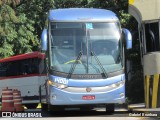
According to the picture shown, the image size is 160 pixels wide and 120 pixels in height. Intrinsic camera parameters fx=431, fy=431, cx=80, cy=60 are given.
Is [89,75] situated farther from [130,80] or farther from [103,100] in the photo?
[130,80]

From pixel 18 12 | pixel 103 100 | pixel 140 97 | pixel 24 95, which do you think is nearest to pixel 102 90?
pixel 103 100

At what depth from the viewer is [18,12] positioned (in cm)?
3494

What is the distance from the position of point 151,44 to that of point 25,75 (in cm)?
1153

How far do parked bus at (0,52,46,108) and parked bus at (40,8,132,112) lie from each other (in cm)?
1127

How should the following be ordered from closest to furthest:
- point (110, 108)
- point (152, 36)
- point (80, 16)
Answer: point (80, 16), point (110, 108), point (152, 36)

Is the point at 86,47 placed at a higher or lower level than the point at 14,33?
higher

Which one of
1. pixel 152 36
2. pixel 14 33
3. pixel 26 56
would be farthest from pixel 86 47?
pixel 14 33

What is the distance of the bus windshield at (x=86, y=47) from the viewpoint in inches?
556

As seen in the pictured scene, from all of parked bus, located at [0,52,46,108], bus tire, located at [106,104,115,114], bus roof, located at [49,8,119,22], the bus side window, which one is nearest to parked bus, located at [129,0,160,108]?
the bus side window

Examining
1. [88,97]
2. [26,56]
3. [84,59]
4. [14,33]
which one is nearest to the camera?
[88,97]

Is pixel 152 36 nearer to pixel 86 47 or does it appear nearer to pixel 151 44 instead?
pixel 151 44

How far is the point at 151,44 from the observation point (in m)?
17.2

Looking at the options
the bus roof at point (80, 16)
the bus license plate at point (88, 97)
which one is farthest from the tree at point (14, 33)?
the bus license plate at point (88, 97)

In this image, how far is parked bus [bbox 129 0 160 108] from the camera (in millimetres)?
16906
